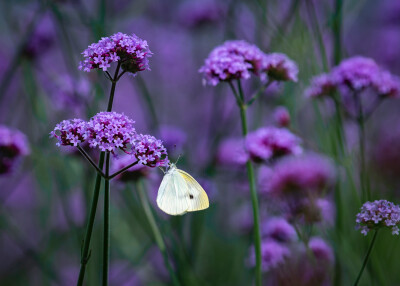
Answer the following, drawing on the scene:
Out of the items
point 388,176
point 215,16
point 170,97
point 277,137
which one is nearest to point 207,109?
point 170,97

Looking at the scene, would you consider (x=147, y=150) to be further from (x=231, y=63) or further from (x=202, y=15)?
(x=202, y=15)

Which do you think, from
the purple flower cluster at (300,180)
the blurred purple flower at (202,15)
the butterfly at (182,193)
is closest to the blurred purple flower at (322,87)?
the purple flower cluster at (300,180)

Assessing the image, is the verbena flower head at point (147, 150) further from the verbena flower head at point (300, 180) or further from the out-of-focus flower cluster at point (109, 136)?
the verbena flower head at point (300, 180)

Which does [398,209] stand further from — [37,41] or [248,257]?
[37,41]

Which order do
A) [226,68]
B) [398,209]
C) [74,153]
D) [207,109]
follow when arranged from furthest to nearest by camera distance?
[207,109] → [74,153] → [226,68] → [398,209]

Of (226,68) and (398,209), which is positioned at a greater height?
(226,68)

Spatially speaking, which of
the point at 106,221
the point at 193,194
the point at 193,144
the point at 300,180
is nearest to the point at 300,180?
the point at 300,180
